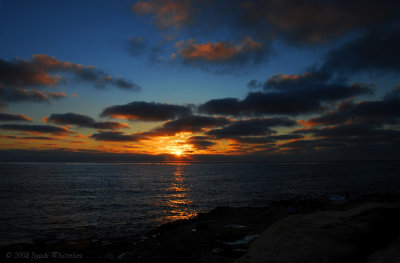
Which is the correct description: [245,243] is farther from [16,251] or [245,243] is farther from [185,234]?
[16,251]

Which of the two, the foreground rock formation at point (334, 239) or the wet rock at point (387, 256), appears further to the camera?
the foreground rock formation at point (334, 239)

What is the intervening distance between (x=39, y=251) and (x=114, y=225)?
8880mm

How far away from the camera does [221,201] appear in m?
39.2

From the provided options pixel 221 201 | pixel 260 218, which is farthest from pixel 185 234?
pixel 221 201

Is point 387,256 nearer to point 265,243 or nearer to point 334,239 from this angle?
point 334,239

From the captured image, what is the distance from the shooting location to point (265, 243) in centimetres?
930

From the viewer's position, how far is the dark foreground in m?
8.08

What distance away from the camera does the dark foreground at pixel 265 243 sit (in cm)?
808
